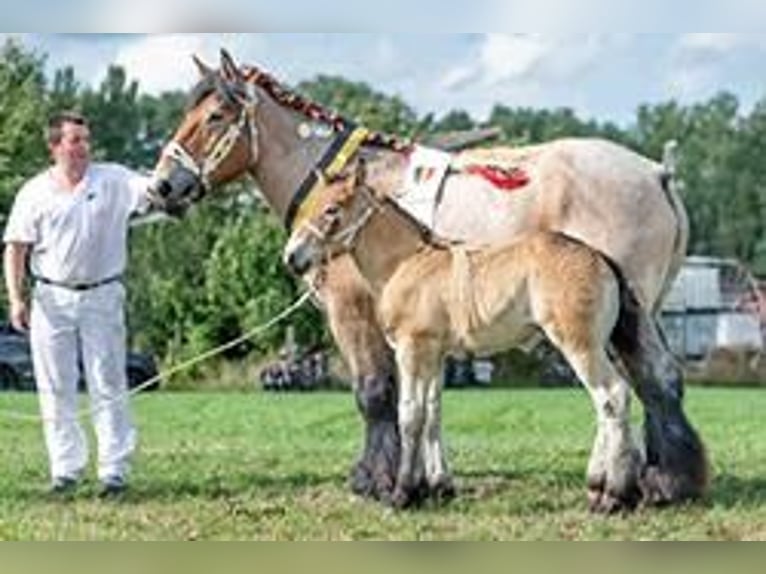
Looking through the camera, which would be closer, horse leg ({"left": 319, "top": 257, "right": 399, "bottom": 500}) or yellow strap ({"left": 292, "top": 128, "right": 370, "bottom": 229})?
yellow strap ({"left": 292, "top": 128, "right": 370, "bottom": 229})

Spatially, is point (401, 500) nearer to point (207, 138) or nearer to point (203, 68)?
point (207, 138)

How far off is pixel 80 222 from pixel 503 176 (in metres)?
1.67

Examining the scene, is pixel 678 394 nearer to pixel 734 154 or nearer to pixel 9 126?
pixel 9 126

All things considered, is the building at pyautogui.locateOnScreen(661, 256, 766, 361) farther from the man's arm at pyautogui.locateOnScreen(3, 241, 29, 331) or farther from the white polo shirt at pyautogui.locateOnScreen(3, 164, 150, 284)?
the man's arm at pyautogui.locateOnScreen(3, 241, 29, 331)

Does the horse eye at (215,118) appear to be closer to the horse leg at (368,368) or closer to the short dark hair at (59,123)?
the short dark hair at (59,123)

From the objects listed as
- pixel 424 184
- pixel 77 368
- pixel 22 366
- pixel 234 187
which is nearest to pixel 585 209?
pixel 424 184

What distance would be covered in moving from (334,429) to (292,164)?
4.14m

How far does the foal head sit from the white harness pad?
11.7 inches

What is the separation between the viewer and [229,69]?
6.57 metres

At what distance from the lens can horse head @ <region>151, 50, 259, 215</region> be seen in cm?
659

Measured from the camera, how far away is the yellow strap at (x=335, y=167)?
20.6ft

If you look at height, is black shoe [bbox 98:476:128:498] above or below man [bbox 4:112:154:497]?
below

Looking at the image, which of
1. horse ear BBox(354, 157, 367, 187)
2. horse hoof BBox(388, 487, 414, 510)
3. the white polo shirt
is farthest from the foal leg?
the white polo shirt

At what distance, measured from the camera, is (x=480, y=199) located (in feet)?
21.2
